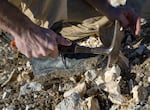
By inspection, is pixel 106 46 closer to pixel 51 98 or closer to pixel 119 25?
pixel 119 25

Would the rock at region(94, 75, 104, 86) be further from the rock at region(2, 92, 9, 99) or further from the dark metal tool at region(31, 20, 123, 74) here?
the rock at region(2, 92, 9, 99)

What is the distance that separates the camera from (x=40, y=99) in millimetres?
2768

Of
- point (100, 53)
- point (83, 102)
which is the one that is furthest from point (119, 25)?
point (83, 102)

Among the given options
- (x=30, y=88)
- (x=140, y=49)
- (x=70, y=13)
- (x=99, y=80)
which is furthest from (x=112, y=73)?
(x=70, y=13)

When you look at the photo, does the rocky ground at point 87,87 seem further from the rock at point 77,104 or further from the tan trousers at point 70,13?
the tan trousers at point 70,13

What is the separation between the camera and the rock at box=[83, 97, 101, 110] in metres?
2.57

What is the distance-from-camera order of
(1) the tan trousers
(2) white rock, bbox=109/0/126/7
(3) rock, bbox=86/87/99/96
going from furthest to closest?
(2) white rock, bbox=109/0/126/7 < (1) the tan trousers < (3) rock, bbox=86/87/99/96

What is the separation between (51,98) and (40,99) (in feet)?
0.20

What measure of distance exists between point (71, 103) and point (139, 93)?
338mm

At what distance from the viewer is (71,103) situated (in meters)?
2.60

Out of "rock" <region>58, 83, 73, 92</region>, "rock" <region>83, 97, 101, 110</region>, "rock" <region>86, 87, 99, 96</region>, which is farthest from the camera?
"rock" <region>58, 83, 73, 92</region>

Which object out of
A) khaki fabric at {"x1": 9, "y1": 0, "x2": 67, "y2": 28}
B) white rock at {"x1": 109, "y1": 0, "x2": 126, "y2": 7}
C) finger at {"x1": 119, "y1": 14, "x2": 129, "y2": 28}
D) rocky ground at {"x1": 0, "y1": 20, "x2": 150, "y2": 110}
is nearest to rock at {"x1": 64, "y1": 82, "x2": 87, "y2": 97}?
rocky ground at {"x1": 0, "y1": 20, "x2": 150, "y2": 110}

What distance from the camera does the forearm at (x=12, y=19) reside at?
2271 mm

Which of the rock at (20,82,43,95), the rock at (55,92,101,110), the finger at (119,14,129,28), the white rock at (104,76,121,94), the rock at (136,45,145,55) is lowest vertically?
the rock at (55,92,101,110)
